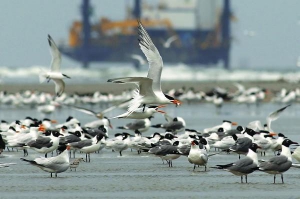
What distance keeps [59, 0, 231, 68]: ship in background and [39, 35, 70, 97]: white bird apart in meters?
105

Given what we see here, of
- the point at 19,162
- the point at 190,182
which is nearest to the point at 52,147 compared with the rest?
the point at 19,162

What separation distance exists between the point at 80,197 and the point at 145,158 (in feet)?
18.7

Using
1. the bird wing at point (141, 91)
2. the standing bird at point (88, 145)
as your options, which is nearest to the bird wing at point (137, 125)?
the standing bird at point (88, 145)

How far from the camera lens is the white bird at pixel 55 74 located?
22.0 metres

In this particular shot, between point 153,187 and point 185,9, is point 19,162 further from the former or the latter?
point 185,9

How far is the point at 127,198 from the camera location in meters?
12.2

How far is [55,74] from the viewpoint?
22453mm

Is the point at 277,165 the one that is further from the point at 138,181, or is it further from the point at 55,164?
the point at 55,164

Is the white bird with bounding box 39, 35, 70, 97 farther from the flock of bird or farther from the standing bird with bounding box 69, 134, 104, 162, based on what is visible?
the standing bird with bounding box 69, 134, 104, 162

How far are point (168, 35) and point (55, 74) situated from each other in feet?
354

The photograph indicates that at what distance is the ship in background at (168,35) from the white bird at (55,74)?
346 ft

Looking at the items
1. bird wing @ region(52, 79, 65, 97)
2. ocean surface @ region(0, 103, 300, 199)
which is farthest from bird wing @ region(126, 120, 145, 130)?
ocean surface @ region(0, 103, 300, 199)

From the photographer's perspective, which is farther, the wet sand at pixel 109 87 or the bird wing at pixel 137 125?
the wet sand at pixel 109 87

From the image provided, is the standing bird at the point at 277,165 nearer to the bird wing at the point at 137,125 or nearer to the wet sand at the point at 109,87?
the bird wing at the point at 137,125
